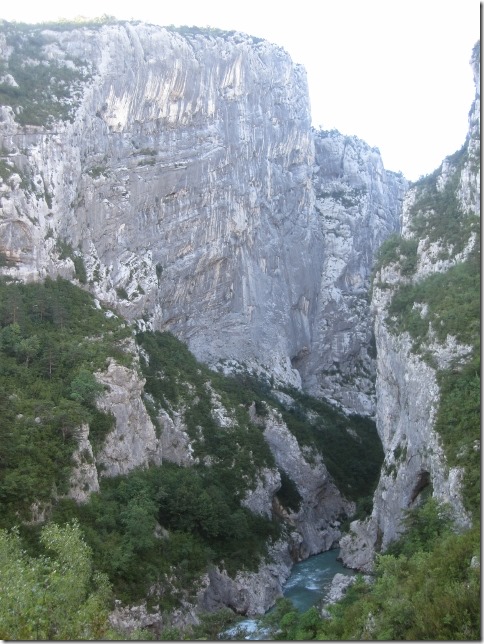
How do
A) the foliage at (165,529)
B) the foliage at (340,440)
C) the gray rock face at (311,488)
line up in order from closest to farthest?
the foliage at (165,529)
the gray rock face at (311,488)
the foliage at (340,440)

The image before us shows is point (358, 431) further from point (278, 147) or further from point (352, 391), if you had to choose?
point (278, 147)

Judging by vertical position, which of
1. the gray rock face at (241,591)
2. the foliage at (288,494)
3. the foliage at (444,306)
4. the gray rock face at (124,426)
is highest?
the foliage at (444,306)

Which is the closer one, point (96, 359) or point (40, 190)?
point (96, 359)

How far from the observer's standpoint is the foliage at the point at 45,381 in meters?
33.6

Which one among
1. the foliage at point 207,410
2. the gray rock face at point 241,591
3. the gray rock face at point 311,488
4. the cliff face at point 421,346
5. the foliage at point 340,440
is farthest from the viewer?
the foliage at point 340,440

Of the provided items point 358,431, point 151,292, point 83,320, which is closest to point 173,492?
point 83,320

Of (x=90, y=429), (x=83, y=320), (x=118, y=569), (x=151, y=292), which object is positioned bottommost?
(x=118, y=569)

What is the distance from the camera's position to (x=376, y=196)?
104938mm

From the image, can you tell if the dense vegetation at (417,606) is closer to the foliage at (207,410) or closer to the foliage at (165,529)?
the foliage at (165,529)

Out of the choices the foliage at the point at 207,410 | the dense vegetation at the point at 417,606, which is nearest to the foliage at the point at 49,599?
the dense vegetation at the point at 417,606

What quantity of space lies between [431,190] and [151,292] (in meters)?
27.8

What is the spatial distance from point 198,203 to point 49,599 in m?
58.3

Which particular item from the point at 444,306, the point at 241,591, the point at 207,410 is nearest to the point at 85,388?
the point at 241,591

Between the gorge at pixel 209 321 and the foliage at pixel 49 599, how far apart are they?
0.80 meters
